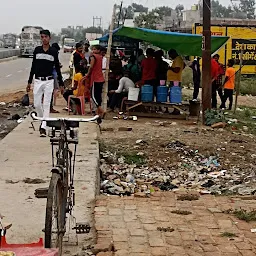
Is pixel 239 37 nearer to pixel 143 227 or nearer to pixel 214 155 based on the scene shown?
pixel 214 155

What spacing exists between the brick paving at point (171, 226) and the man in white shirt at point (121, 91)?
8.89 meters

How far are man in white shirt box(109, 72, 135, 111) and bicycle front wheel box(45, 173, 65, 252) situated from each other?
11.3 meters

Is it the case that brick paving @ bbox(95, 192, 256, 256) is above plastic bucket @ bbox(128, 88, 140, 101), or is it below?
A: below

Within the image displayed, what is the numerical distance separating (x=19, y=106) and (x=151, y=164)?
955 centimetres

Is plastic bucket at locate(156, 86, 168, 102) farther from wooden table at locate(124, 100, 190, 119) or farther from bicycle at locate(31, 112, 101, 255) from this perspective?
bicycle at locate(31, 112, 101, 255)

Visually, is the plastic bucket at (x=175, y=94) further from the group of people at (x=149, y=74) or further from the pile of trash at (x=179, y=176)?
the pile of trash at (x=179, y=176)

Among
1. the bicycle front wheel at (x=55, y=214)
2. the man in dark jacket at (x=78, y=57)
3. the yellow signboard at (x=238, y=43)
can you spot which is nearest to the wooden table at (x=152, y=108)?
the man in dark jacket at (x=78, y=57)

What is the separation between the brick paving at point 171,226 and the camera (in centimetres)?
515

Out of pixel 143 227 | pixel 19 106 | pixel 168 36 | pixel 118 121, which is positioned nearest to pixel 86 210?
pixel 143 227

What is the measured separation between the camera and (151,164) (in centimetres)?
1013

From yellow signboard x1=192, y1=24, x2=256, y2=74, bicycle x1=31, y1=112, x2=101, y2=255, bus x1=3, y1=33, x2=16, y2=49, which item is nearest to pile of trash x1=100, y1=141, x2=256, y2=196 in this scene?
bicycle x1=31, y1=112, x2=101, y2=255

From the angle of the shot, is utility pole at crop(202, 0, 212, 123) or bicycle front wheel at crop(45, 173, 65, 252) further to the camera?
utility pole at crop(202, 0, 212, 123)

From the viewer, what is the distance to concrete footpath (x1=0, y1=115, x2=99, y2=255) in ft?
18.2

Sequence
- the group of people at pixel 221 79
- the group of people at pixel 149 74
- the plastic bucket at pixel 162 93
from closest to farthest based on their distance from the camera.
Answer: the plastic bucket at pixel 162 93, the group of people at pixel 149 74, the group of people at pixel 221 79
